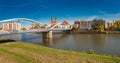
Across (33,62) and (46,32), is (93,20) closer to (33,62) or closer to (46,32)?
(46,32)

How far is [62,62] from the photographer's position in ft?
31.8

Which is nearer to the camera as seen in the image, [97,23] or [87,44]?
[87,44]

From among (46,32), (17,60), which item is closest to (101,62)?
(17,60)

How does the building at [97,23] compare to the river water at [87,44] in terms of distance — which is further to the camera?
the building at [97,23]

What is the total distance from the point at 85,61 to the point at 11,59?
5.18 metres

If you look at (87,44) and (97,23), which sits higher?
(97,23)

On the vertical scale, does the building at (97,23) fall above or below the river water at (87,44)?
above

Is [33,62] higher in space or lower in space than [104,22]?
lower

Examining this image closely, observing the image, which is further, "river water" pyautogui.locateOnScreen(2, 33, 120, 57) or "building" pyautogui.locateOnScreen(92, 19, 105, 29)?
"building" pyautogui.locateOnScreen(92, 19, 105, 29)

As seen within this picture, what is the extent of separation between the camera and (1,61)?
10328mm

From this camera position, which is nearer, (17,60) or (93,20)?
(17,60)

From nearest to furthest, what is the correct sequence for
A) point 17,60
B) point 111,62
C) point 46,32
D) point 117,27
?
point 111,62 → point 17,60 → point 46,32 → point 117,27

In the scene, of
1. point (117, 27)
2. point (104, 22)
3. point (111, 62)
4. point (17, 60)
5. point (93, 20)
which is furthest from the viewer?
point (93, 20)

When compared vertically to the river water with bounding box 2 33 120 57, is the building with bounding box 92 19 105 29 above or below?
above
